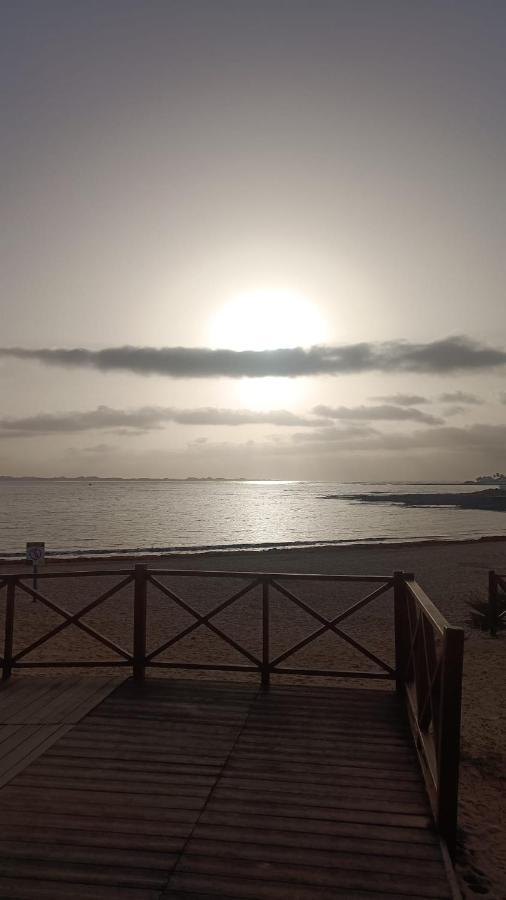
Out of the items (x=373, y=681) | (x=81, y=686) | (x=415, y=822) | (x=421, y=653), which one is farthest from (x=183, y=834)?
(x=373, y=681)

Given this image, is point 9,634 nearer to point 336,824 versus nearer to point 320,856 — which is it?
point 336,824

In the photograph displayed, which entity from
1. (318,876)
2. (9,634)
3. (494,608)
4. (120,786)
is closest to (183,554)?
(494,608)

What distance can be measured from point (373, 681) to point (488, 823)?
3.38 metres

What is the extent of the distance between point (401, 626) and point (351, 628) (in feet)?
22.4

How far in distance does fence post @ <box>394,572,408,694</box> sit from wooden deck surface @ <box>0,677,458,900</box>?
2.16 feet

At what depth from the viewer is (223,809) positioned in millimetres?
4211

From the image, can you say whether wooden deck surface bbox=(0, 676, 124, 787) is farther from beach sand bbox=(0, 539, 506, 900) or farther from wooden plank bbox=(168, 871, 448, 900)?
beach sand bbox=(0, 539, 506, 900)

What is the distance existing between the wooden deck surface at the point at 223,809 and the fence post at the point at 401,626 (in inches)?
25.9

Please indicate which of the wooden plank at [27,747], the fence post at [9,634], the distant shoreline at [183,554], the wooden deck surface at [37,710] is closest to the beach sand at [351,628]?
the distant shoreline at [183,554]

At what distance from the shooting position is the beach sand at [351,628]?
17.2ft

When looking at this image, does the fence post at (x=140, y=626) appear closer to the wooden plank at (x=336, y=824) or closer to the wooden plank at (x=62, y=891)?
the wooden plank at (x=336, y=824)

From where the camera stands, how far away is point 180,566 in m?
25.4

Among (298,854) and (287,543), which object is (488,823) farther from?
(287,543)

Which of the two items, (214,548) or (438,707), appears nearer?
(438,707)
